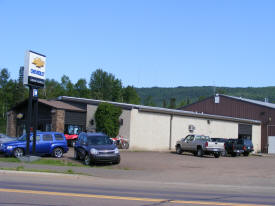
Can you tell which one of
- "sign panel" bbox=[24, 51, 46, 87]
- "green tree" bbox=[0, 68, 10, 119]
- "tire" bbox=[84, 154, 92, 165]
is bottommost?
"tire" bbox=[84, 154, 92, 165]

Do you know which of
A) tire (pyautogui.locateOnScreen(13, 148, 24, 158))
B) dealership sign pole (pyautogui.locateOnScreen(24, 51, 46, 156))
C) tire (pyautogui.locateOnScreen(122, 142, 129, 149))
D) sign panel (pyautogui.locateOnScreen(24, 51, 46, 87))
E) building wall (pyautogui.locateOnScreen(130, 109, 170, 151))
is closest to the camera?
dealership sign pole (pyautogui.locateOnScreen(24, 51, 46, 156))

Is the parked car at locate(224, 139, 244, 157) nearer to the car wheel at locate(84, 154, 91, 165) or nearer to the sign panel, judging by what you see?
the car wheel at locate(84, 154, 91, 165)

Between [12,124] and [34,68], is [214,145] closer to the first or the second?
[34,68]

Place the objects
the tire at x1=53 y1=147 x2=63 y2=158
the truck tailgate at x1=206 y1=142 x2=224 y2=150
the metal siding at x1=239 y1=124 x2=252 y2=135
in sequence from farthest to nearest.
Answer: the metal siding at x1=239 y1=124 x2=252 y2=135
the truck tailgate at x1=206 y1=142 x2=224 y2=150
the tire at x1=53 y1=147 x2=63 y2=158

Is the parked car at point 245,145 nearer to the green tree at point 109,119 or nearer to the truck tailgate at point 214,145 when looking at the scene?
the truck tailgate at point 214,145

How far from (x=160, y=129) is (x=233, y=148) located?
681cm

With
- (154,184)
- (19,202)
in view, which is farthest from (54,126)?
(19,202)

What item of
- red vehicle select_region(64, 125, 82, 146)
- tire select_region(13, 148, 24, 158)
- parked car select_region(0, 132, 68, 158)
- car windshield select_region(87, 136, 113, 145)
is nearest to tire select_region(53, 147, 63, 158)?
parked car select_region(0, 132, 68, 158)

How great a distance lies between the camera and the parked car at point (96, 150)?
2081 cm

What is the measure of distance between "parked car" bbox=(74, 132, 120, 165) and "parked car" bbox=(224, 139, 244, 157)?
621 inches

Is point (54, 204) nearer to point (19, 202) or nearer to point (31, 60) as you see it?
point (19, 202)

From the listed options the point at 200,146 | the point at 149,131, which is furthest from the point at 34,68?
the point at 200,146

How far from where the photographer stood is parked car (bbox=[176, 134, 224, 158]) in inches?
1189

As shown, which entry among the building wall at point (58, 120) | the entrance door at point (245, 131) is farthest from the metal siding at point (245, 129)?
the building wall at point (58, 120)
